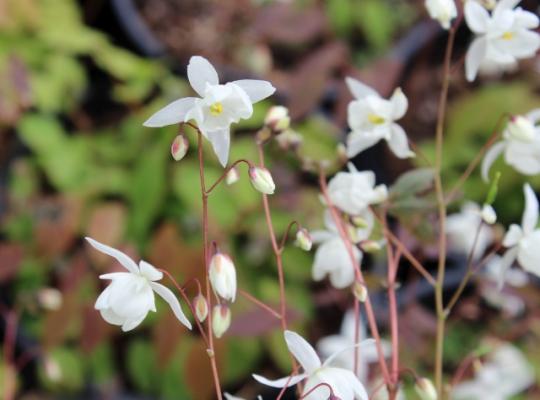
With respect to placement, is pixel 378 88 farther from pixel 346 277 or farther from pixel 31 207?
pixel 346 277

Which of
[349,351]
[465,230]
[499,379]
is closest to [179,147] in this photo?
[349,351]

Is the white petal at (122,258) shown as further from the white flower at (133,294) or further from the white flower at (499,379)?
the white flower at (499,379)

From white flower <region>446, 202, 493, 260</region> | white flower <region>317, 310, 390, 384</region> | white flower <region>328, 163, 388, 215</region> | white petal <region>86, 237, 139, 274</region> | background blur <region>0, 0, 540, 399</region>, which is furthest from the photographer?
background blur <region>0, 0, 540, 399</region>

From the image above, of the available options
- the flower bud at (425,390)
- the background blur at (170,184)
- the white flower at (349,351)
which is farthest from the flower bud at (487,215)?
the background blur at (170,184)

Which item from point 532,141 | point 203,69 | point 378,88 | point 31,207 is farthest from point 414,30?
point 203,69

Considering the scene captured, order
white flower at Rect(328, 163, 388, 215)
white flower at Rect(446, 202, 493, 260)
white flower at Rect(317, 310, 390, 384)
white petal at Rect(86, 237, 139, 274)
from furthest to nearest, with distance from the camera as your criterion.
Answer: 1. white flower at Rect(446, 202, 493, 260)
2. white flower at Rect(317, 310, 390, 384)
3. white flower at Rect(328, 163, 388, 215)
4. white petal at Rect(86, 237, 139, 274)

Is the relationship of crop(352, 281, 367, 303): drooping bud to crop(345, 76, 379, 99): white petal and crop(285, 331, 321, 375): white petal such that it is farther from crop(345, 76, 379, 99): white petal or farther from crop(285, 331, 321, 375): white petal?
crop(345, 76, 379, 99): white petal

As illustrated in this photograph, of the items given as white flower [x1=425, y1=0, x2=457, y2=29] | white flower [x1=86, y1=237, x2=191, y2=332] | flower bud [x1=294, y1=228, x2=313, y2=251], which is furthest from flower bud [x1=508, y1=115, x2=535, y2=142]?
white flower [x1=86, y1=237, x2=191, y2=332]
